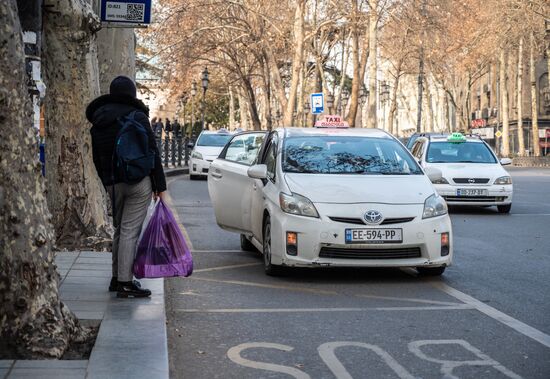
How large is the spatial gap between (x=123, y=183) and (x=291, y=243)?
2.18 m

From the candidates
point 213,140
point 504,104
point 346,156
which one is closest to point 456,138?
point 346,156

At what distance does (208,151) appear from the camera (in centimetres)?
3422

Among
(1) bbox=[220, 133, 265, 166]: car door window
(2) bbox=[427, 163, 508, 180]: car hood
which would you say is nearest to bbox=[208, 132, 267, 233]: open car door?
(1) bbox=[220, 133, 265, 166]: car door window

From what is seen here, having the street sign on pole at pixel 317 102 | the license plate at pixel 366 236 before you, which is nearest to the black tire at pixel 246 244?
the license plate at pixel 366 236

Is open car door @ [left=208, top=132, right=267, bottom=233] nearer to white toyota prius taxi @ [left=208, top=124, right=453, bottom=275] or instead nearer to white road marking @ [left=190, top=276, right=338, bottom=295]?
white toyota prius taxi @ [left=208, top=124, right=453, bottom=275]

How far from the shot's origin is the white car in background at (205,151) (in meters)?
33.6

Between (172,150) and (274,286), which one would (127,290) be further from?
(172,150)

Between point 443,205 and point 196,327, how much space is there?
140 inches

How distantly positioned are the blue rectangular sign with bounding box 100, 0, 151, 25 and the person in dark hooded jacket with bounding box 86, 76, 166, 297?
4592 mm

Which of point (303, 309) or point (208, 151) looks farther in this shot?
point (208, 151)

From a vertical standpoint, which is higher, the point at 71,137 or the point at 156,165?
the point at 71,137

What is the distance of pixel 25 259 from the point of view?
19.4ft

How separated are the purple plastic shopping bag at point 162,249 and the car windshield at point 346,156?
2.90m

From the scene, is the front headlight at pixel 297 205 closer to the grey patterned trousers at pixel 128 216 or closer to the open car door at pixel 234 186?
the open car door at pixel 234 186
